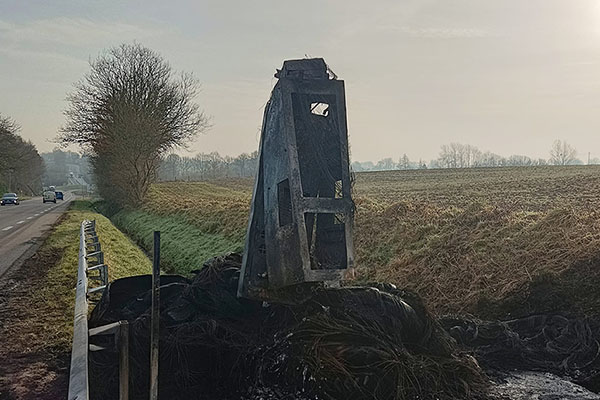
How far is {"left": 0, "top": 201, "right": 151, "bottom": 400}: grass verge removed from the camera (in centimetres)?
582

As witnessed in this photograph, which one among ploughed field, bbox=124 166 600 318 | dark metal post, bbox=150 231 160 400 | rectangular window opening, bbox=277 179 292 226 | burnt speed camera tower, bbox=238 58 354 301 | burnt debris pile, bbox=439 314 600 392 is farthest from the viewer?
ploughed field, bbox=124 166 600 318

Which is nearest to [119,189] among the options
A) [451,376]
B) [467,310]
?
→ [467,310]

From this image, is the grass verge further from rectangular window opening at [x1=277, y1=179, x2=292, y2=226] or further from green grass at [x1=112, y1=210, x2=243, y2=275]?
rectangular window opening at [x1=277, y1=179, x2=292, y2=226]

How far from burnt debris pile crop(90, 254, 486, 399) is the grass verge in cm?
64

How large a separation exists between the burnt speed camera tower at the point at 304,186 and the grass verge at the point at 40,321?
2.44 meters

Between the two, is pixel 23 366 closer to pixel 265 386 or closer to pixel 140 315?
pixel 140 315

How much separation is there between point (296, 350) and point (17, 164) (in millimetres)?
62754

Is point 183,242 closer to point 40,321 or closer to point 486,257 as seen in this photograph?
point 40,321

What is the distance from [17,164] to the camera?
197ft

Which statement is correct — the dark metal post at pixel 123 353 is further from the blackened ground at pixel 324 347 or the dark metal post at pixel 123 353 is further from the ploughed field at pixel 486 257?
the ploughed field at pixel 486 257

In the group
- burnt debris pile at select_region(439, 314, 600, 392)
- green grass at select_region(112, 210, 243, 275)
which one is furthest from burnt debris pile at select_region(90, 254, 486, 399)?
green grass at select_region(112, 210, 243, 275)

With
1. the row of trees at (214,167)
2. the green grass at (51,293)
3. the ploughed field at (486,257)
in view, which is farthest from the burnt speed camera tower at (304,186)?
the row of trees at (214,167)

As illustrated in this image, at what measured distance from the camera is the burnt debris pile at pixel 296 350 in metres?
5.02

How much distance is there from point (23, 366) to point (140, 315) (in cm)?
143
